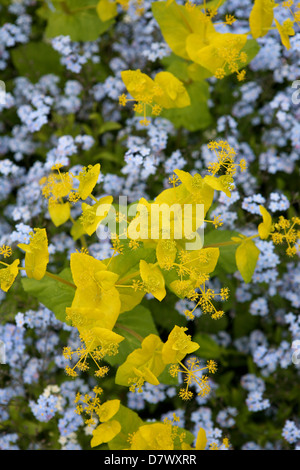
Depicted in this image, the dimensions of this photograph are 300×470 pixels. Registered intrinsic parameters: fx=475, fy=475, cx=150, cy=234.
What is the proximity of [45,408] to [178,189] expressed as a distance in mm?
1178

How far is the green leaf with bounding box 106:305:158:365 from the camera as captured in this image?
1771mm

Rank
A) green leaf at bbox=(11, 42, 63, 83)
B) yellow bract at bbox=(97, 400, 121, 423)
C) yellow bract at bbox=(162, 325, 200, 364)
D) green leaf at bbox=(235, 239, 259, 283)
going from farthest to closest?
green leaf at bbox=(11, 42, 63, 83) < green leaf at bbox=(235, 239, 259, 283) < yellow bract at bbox=(97, 400, 121, 423) < yellow bract at bbox=(162, 325, 200, 364)

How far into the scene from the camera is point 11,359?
223 centimetres

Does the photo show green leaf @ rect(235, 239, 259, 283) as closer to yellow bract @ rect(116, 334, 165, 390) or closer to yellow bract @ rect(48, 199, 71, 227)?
yellow bract @ rect(116, 334, 165, 390)

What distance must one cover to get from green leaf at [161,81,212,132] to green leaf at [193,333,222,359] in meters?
1.08

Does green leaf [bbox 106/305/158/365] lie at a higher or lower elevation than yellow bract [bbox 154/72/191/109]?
lower

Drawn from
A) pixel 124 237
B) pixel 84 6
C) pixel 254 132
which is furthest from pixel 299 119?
pixel 124 237

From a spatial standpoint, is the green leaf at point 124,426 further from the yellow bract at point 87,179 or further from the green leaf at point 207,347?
the yellow bract at point 87,179

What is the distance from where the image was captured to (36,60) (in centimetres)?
296

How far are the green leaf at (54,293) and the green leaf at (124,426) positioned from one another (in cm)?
41

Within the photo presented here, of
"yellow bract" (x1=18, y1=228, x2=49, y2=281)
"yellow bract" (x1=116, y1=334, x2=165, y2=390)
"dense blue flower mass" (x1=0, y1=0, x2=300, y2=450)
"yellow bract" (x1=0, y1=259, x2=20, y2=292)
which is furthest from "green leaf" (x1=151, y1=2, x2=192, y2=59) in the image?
"yellow bract" (x1=116, y1=334, x2=165, y2=390)

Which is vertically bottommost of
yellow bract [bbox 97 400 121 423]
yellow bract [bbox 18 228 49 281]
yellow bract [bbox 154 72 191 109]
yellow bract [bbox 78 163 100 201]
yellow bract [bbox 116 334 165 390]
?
yellow bract [bbox 97 400 121 423]

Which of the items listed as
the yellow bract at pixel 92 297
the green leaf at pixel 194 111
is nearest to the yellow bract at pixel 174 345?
the yellow bract at pixel 92 297

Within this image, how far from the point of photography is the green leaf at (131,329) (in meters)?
1.77
